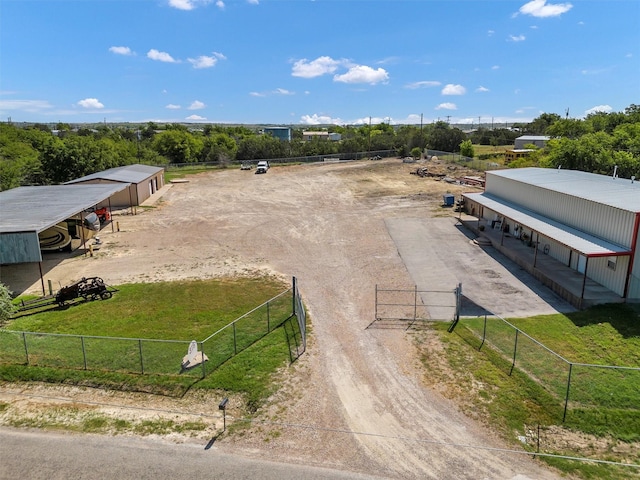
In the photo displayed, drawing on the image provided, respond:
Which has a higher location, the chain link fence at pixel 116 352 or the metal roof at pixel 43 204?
the metal roof at pixel 43 204

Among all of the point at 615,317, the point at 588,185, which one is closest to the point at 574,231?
the point at 588,185

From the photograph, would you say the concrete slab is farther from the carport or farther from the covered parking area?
the carport

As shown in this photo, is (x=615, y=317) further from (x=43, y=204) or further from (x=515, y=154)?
(x=515, y=154)

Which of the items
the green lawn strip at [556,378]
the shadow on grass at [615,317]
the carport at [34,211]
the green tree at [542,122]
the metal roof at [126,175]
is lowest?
the green lawn strip at [556,378]

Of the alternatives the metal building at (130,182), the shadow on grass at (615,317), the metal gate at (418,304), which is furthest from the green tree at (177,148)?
the shadow on grass at (615,317)

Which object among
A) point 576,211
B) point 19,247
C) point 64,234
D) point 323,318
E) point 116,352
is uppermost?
point 576,211

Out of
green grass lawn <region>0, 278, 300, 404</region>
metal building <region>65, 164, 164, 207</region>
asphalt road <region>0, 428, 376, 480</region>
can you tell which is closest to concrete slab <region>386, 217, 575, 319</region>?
green grass lawn <region>0, 278, 300, 404</region>

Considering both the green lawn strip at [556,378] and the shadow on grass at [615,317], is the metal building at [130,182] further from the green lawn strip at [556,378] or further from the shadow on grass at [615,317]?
the shadow on grass at [615,317]
